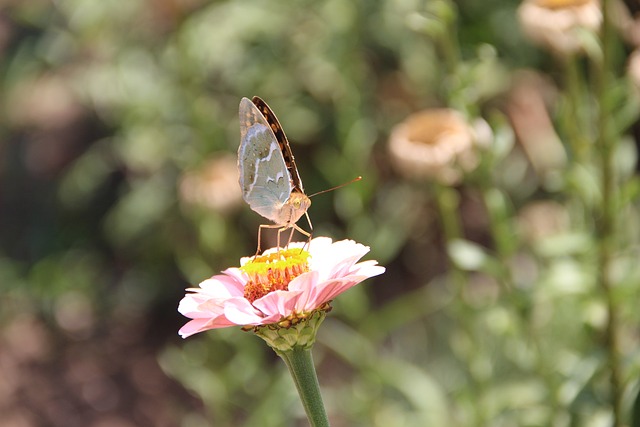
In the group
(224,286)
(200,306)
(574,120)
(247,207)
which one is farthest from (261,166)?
(247,207)

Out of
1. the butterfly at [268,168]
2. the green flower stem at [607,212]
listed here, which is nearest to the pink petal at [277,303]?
the butterfly at [268,168]

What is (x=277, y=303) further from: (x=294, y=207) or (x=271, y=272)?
(x=294, y=207)

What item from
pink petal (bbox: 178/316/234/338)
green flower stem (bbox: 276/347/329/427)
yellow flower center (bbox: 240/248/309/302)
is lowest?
green flower stem (bbox: 276/347/329/427)

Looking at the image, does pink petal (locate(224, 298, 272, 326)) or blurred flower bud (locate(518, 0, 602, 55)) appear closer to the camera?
pink petal (locate(224, 298, 272, 326))

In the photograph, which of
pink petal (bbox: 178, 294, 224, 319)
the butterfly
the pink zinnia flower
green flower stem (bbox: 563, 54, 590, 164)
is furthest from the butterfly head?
green flower stem (bbox: 563, 54, 590, 164)

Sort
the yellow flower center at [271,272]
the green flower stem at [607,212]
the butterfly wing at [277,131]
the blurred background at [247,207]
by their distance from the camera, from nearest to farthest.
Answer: the yellow flower center at [271,272] < the butterfly wing at [277,131] < the green flower stem at [607,212] < the blurred background at [247,207]

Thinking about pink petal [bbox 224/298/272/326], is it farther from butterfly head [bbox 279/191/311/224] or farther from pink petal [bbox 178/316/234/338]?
butterfly head [bbox 279/191/311/224]

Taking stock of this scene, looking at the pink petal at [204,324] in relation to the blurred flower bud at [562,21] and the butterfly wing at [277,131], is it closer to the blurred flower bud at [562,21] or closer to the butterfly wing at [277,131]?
the butterfly wing at [277,131]
